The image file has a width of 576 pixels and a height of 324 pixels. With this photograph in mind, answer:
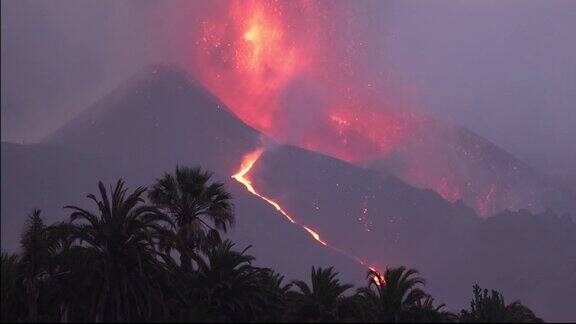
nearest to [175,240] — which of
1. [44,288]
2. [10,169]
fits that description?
[44,288]

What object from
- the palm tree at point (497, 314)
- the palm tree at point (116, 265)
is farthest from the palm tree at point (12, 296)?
the palm tree at point (497, 314)

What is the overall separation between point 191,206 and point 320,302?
8550mm

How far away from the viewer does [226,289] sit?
29.8 m

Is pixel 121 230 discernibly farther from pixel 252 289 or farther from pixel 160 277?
pixel 252 289

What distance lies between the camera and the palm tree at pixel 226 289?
29422 millimetres

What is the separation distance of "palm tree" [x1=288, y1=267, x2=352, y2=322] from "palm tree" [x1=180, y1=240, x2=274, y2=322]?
217 centimetres

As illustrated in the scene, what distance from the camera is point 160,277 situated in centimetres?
2906

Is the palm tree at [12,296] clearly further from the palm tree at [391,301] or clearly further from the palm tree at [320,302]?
the palm tree at [391,301]

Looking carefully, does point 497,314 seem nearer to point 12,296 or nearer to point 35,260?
point 35,260

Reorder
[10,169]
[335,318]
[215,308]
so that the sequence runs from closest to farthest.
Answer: [335,318] < [215,308] < [10,169]

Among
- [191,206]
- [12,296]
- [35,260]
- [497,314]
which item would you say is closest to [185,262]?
[191,206]

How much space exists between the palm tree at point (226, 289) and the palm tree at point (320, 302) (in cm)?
217

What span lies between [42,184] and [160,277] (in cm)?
17281

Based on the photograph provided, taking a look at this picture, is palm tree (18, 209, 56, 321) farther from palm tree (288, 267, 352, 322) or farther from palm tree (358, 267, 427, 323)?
Result: palm tree (358, 267, 427, 323)
